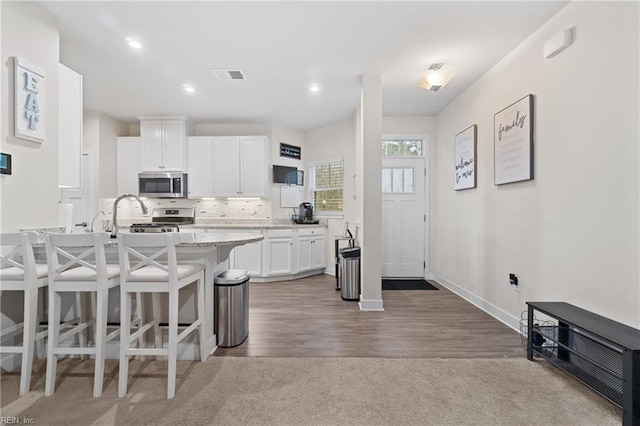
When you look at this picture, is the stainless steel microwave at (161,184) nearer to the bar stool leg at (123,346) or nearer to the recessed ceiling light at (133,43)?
the recessed ceiling light at (133,43)

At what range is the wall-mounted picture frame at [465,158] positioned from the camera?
3.50m

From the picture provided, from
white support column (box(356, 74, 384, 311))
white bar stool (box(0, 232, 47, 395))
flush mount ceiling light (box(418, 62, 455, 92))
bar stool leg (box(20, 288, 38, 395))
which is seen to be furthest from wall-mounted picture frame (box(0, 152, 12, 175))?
flush mount ceiling light (box(418, 62, 455, 92))

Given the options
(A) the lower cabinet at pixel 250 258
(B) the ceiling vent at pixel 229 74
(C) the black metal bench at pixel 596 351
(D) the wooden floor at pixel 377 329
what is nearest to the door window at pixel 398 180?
(D) the wooden floor at pixel 377 329

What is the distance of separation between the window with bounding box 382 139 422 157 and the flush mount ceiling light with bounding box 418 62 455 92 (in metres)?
1.67

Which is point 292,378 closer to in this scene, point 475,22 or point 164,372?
point 164,372

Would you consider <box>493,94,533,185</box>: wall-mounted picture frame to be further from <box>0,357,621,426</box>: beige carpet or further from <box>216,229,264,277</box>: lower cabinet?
<box>216,229,264,277</box>: lower cabinet

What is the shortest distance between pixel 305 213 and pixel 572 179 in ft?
12.4

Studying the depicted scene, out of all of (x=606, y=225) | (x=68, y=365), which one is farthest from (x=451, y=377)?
(x=68, y=365)

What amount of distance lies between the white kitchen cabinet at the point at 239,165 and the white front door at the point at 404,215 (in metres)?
2.06

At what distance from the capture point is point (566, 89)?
219 cm

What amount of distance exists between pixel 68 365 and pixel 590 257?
12.3 ft

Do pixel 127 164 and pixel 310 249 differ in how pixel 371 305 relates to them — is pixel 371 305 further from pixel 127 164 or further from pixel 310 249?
pixel 127 164

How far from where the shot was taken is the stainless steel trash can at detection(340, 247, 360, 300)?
368 centimetres

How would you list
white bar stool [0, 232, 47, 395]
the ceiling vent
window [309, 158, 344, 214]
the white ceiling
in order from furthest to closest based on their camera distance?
1. window [309, 158, 344, 214]
2. the ceiling vent
3. the white ceiling
4. white bar stool [0, 232, 47, 395]
